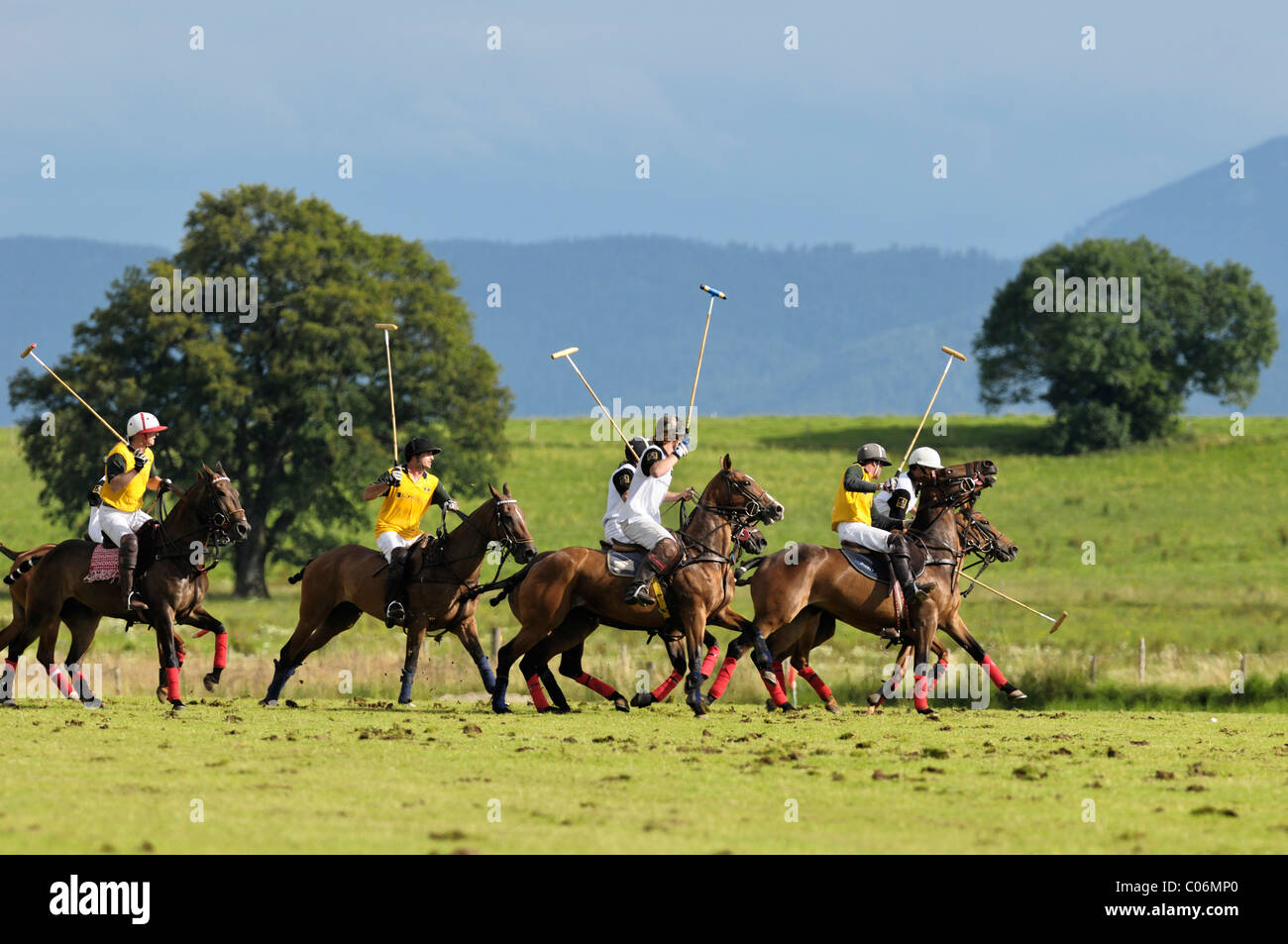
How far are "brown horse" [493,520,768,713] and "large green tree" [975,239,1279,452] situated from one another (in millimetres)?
66114

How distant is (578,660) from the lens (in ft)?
61.3

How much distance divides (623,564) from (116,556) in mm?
5582

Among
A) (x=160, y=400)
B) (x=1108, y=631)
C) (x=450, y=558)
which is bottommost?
(x=1108, y=631)

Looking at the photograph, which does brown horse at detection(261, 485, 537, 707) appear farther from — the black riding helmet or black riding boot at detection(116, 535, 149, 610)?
black riding boot at detection(116, 535, 149, 610)

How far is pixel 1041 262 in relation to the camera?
299ft

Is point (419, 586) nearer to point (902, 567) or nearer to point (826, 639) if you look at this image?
point (826, 639)

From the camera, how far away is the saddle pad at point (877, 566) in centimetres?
1838

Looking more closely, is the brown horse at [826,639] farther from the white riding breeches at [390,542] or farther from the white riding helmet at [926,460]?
the white riding breeches at [390,542]

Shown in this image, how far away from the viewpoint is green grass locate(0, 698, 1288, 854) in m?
9.91

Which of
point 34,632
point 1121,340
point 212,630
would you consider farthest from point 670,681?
point 1121,340
